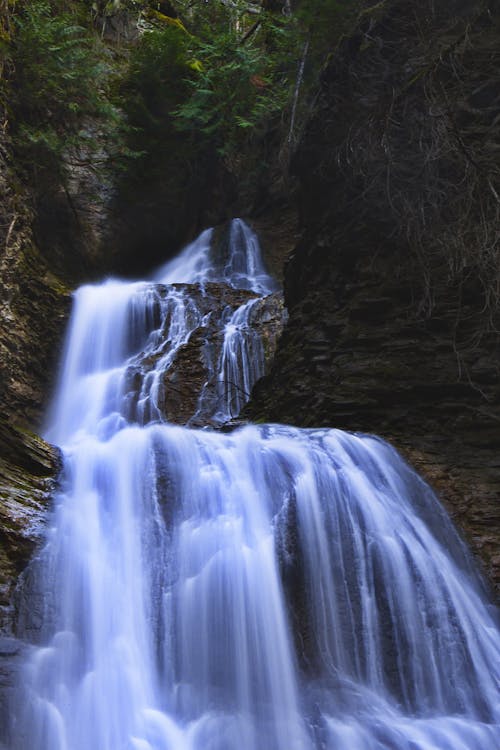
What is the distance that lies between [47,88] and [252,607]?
12256 mm

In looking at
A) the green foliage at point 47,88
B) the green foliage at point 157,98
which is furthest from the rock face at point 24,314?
the green foliage at point 157,98

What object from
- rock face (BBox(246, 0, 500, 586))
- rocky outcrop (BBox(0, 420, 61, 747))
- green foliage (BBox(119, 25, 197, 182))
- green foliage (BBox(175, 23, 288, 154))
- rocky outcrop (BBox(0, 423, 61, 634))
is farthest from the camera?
green foliage (BBox(119, 25, 197, 182))

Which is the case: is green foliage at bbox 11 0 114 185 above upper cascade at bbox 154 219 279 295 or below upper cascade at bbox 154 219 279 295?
above

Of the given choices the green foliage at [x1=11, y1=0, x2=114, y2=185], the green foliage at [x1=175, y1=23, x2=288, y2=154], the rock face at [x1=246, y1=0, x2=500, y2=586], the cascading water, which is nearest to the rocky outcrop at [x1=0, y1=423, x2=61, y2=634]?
the cascading water

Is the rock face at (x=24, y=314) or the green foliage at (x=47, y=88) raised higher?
the green foliage at (x=47, y=88)

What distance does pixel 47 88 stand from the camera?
12.6 meters

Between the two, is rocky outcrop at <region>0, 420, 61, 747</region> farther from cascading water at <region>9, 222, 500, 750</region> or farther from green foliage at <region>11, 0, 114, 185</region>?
green foliage at <region>11, 0, 114, 185</region>

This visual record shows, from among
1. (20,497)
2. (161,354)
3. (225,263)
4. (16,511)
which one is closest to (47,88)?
(225,263)

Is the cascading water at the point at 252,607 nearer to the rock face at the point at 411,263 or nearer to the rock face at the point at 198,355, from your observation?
the rock face at the point at 411,263

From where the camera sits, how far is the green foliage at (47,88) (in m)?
12.0

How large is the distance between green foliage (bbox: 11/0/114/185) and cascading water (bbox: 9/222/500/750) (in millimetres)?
9132

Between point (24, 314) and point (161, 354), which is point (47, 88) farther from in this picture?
point (161, 354)

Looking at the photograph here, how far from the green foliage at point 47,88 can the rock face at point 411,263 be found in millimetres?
6927

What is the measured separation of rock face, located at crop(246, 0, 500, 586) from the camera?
5.62 metres
